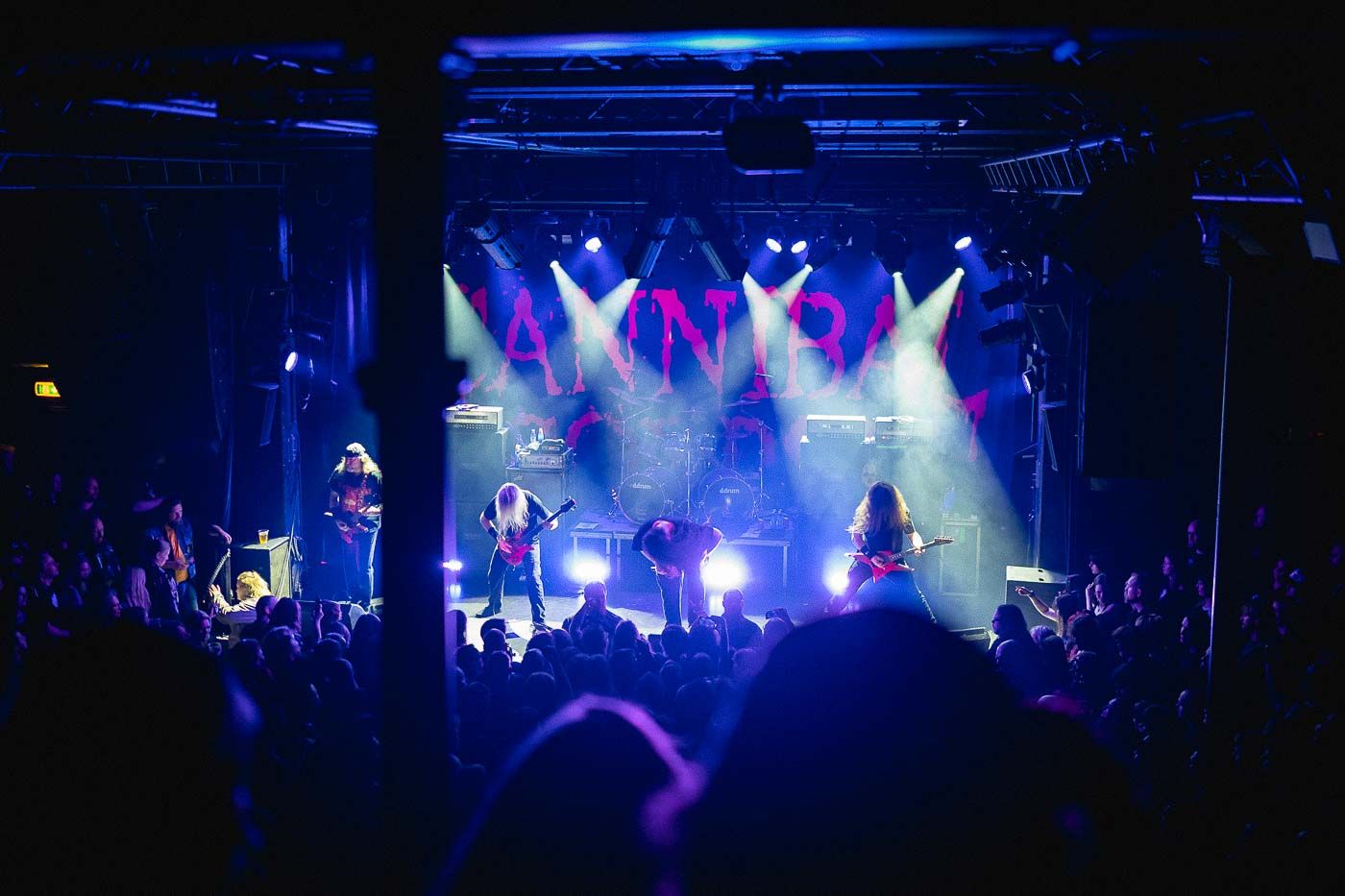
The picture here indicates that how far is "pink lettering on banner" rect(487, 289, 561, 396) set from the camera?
12.0m

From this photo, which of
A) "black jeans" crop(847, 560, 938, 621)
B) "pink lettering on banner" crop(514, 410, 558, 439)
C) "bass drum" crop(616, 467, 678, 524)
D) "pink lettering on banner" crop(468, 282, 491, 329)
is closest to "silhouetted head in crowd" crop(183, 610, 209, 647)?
"black jeans" crop(847, 560, 938, 621)

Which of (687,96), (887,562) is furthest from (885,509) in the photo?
(687,96)

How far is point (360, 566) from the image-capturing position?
31.1 ft

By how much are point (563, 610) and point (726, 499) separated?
7.20 ft

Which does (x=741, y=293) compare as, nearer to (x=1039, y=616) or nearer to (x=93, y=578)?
(x=1039, y=616)

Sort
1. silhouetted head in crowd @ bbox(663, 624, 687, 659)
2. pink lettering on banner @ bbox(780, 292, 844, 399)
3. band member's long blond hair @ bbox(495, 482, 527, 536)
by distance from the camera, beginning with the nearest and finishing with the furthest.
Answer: silhouetted head in crowd @ bbox(663, 624, 687, 659) < band member's long blond hair @ bbox(495, 482, 527, 536) < pink lettering on banner @ bbox(780, 292, 844, 399)

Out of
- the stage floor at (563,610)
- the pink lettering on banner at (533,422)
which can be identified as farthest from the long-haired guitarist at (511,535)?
the pink lettering on banner at (533,422)

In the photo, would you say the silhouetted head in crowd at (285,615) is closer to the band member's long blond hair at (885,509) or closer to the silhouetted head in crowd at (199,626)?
the silhouetted head in crowd at (199,626)

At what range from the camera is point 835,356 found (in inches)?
464

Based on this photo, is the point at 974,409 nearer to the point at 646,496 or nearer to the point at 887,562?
the point at 646,496

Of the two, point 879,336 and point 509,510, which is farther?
point 879,336

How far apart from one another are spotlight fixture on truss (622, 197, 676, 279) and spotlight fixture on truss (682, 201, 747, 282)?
13cm

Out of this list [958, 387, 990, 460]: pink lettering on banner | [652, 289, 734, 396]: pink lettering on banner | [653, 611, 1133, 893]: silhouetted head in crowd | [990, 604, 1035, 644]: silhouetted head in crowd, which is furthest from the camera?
[652, 289, 734, 396]: pink lettering on banner

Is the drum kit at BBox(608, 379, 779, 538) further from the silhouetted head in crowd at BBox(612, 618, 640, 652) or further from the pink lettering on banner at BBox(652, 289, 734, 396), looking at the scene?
the silhouetted head in crowd at BBox(612, 618, 640, 652)
